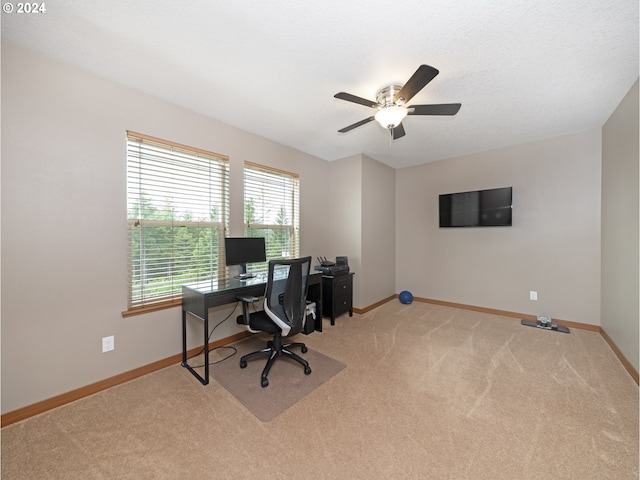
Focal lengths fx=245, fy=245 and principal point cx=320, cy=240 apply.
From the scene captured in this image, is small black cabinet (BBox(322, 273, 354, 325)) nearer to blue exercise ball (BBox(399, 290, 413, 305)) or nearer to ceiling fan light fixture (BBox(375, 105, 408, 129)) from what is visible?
blue exercise ball (BBox(399, 290, 413, 305))

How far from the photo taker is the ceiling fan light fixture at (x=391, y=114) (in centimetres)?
202

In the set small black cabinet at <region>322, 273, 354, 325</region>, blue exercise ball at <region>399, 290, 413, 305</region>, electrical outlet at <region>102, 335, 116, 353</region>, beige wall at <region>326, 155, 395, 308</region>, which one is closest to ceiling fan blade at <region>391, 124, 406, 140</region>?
beige wall at <region>326, 155, 395, 308</region>

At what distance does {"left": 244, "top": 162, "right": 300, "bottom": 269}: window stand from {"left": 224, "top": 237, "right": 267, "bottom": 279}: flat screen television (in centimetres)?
28

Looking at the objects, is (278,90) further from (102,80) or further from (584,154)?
(584,154)

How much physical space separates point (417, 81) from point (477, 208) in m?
2.89

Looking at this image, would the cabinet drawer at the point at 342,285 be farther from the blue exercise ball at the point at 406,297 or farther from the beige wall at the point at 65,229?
the beige wall at the point at 65,229

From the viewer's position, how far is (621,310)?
241 cm

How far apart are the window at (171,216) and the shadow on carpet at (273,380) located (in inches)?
36.9

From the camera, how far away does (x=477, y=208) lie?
3.85 m

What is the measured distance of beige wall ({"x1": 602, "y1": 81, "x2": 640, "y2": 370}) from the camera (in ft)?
6.98

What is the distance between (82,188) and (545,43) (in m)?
3.52

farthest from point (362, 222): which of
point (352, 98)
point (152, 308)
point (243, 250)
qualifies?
point (152, 308)

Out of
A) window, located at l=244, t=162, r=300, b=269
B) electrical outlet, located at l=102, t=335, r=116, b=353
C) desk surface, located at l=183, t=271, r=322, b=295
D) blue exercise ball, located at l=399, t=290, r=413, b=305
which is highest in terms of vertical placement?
window, located at l=244, t=162, r=300, b=269

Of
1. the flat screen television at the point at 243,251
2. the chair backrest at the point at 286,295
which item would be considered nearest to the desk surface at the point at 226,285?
the flat screen television at the point at 243,251
